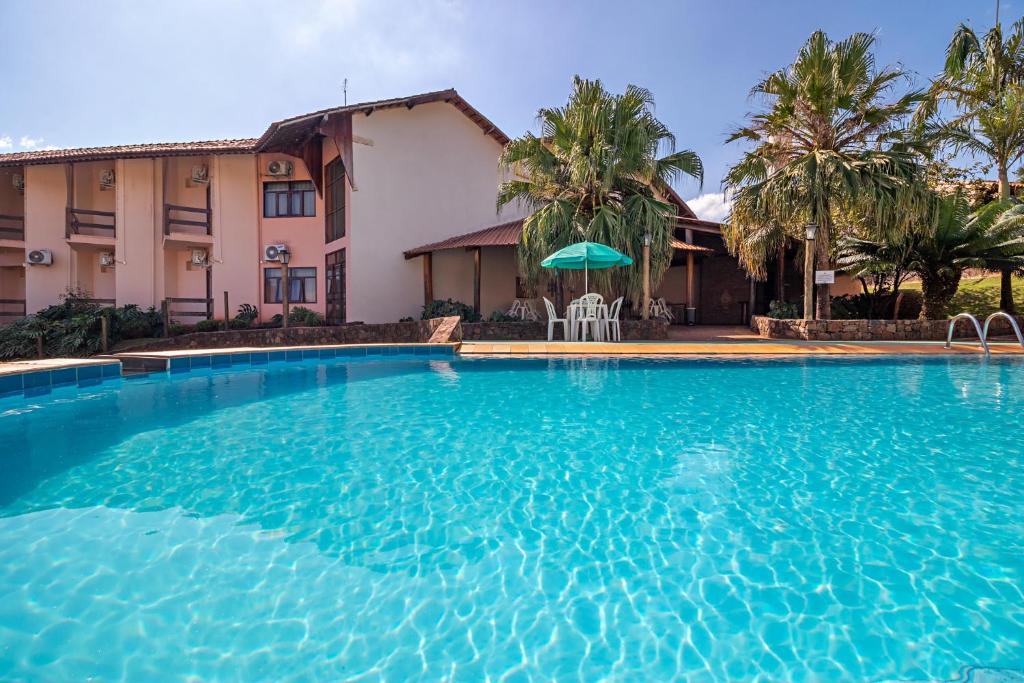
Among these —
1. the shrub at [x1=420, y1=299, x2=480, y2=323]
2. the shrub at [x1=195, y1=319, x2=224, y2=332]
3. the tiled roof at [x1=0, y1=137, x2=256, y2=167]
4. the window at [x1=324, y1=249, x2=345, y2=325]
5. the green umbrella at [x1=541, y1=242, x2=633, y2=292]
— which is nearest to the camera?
the green umbrella at [x1=541, y1=242, x2=633, y2=292]

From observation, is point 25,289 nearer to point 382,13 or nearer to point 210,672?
point 382,13

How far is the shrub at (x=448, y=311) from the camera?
13258mm

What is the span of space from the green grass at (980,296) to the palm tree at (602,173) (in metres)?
9.74

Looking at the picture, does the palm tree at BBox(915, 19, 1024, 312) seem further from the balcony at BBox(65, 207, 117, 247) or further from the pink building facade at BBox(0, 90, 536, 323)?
the balcony at BBox(65, 207, 117, 247)

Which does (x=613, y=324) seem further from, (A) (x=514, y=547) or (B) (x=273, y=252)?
(B) (x=273, y=252)

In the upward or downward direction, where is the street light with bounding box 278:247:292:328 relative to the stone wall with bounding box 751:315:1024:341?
upward

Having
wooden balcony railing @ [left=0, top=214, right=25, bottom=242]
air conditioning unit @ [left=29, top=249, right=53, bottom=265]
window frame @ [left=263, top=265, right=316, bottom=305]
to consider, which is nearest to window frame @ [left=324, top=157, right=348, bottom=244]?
window frame @ [left=263, top=265, right=316, bottom=305]

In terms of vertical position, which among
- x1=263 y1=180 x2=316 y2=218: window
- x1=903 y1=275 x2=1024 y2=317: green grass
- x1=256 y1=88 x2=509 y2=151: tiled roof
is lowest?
x1=903 y1=275 x2=1024 y2=317: green grass

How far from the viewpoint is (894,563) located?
7.75 feet

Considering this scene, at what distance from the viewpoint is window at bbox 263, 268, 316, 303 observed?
53.3ft

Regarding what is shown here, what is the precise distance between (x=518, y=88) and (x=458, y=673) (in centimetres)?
1663

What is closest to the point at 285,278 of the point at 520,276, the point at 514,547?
the point at 520,276

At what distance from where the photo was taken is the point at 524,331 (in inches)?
493

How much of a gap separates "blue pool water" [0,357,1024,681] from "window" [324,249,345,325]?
32.9 ft
